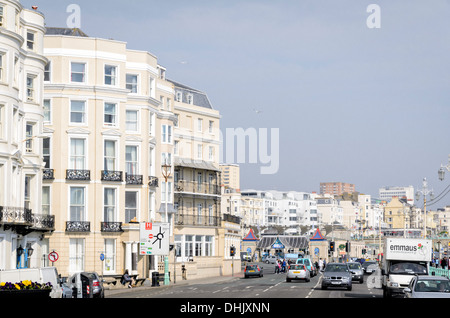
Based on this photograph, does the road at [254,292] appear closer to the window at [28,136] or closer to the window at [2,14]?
the window at [28,136]

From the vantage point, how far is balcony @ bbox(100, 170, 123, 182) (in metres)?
55.3

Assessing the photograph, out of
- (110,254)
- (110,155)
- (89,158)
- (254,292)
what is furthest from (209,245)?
(254,292)

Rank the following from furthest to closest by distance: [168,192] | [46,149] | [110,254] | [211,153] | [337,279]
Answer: [211,153] → [168,192] → [110,254] → [46,149] → [337,279]

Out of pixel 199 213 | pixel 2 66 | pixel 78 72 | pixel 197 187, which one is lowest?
pixel 199 213

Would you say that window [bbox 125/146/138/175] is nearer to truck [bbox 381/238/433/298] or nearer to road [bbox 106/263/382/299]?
road [bbox 106/263/382/299]

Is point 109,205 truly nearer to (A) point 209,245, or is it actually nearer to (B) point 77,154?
(B) point 77,154

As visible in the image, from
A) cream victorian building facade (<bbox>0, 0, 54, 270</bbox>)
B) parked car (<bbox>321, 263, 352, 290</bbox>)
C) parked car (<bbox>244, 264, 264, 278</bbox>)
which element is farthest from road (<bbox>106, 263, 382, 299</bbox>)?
parked car (<bbox>244, 264, 264, 278</bbox>)

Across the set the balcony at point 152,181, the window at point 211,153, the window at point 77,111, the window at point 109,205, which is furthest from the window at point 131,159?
the window at point 211,153

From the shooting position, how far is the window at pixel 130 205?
5794cm

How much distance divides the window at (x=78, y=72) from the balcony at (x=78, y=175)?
21.2ft

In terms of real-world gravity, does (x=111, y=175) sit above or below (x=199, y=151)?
below

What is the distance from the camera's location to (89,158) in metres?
55.1

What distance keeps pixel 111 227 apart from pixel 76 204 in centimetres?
297
